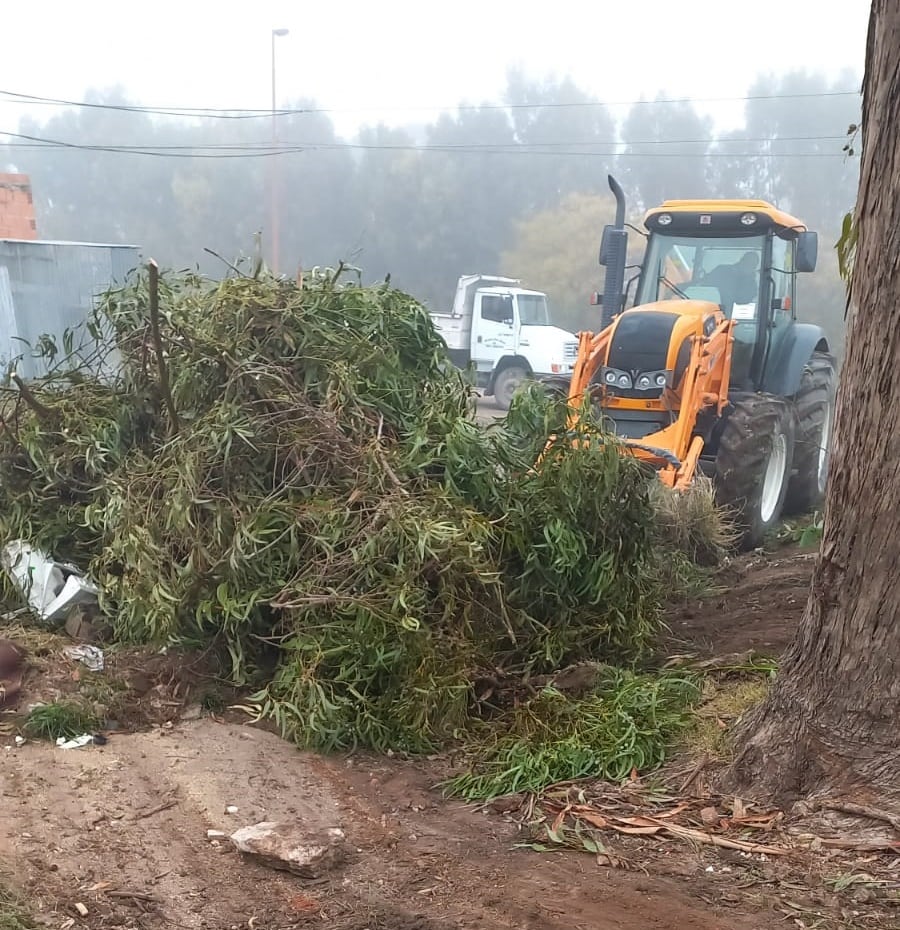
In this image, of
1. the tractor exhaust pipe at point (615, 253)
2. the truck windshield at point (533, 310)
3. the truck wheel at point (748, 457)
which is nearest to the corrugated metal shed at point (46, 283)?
the tractor exhaust pipe at point (615, 253)

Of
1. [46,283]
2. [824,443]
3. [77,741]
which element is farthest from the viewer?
[46,283]

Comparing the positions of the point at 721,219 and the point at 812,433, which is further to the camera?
the point at 812,433

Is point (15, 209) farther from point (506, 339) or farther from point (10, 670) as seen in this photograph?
point (10, 670)

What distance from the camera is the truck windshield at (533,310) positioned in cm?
2305

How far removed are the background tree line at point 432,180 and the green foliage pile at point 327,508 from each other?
31.9m

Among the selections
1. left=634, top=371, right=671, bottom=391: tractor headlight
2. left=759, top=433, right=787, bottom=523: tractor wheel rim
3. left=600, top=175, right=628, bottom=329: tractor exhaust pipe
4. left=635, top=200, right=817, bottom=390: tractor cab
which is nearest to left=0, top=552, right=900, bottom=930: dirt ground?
left=634, top=371, right=671, bottom=391: tractor headlight

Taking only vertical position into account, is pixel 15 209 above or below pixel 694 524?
above

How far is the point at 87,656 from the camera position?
519 centimetres

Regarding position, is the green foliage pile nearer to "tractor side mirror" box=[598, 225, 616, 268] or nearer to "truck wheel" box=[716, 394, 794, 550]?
"truck wheel" box=[716, 394, 794, 550]

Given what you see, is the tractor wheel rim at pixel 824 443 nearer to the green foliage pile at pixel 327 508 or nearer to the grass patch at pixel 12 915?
the green foliage pile at pixel 327 508

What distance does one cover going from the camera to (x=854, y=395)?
336 cm

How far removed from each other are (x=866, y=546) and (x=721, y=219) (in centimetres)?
614

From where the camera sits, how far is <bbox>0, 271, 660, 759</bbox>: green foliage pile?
4676mm

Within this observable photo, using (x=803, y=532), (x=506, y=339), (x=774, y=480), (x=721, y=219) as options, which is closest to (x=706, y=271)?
(x=721, y=219)
